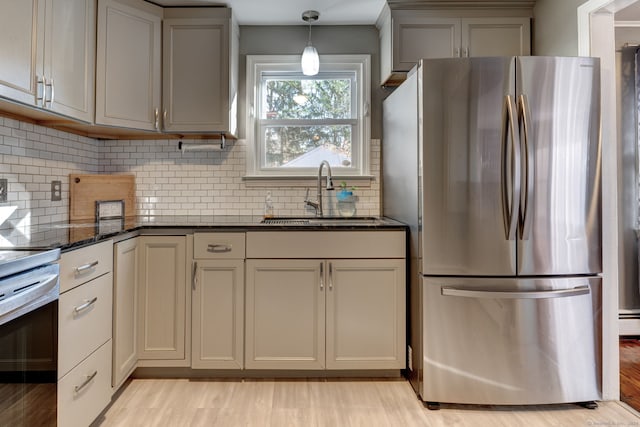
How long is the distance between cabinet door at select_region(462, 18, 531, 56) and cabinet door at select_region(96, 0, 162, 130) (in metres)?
2.10

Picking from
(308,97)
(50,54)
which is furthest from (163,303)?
(308,97)

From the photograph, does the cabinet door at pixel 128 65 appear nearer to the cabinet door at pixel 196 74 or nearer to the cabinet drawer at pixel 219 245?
the cabinet door at pixel 196 74

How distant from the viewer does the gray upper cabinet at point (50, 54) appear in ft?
5.12

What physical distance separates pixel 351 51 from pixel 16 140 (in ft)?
7.37

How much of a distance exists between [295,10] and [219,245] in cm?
174

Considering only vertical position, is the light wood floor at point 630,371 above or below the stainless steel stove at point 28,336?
below

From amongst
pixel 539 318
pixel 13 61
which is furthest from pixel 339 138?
pixel 13 61

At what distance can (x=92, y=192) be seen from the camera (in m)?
2.50

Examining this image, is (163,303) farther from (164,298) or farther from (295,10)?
(295,10)

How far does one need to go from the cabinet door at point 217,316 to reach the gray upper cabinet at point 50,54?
43.7 inches

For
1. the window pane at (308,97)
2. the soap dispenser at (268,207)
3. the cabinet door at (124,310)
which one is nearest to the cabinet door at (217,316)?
the cabinet door at (124,310)

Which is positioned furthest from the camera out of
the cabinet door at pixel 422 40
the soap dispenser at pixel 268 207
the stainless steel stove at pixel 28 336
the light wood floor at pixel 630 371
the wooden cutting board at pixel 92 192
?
the soap dispenser at pixel 268 207

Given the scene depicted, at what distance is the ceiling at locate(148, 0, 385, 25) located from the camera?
251 cm

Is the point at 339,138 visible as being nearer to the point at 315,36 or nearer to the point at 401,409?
the point at 315,36
